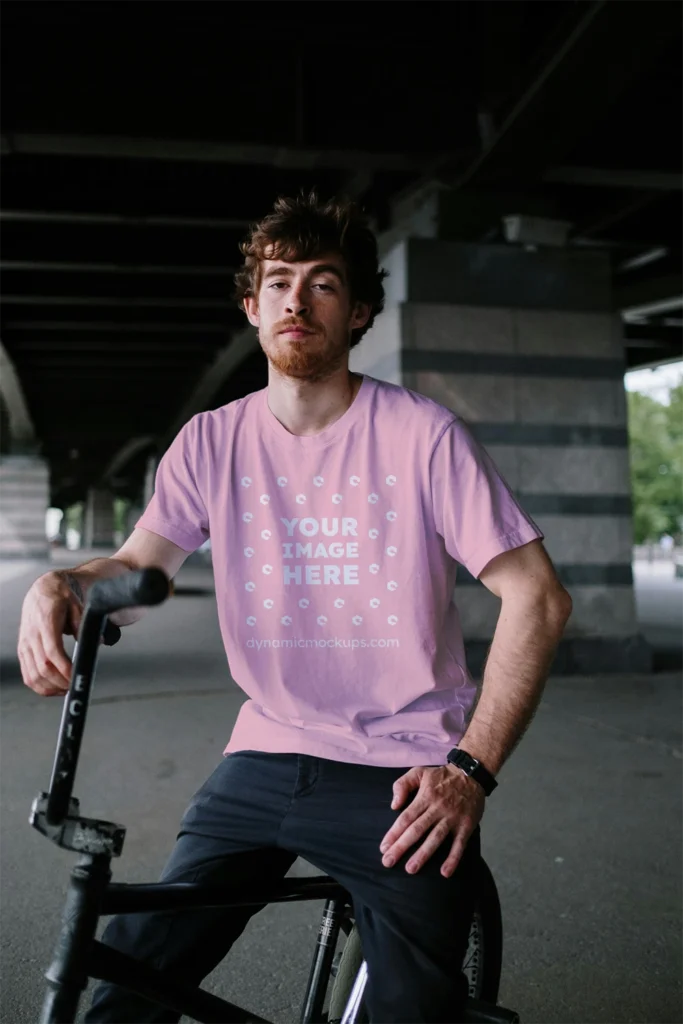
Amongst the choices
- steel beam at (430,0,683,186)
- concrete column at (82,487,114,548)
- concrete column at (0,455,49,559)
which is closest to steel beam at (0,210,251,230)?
steel beam at (430,0,683,186)

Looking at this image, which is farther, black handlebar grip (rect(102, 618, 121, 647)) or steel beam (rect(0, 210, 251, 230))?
steel beam (rect(0, 210, 251, 230))

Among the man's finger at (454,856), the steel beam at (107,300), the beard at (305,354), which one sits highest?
the steel beam at (107,300)

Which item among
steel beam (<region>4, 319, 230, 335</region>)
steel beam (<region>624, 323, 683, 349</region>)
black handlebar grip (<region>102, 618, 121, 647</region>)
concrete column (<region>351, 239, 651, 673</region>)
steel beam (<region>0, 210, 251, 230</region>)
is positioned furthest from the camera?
steel beam (<region>624, 323, 683, 349</region>)

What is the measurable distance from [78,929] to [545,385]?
8.76 metres

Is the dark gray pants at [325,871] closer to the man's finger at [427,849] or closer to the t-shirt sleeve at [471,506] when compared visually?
the man's finger at [427,849]

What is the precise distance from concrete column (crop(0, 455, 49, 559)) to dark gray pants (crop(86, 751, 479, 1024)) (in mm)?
44301

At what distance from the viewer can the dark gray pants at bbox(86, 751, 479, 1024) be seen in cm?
167

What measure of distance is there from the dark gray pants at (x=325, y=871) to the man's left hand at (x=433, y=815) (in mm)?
32

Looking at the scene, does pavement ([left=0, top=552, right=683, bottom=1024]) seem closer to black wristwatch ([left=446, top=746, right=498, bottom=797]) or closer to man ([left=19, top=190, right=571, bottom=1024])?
man ([left=19, top=190, right=571, bottom=1024])

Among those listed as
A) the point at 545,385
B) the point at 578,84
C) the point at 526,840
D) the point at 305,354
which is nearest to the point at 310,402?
the point at 305,354

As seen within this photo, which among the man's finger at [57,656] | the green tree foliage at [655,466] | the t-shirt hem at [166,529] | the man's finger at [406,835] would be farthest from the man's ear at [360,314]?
the green tree foliage at [655,466]

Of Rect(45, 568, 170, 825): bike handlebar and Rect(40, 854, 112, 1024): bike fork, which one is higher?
Rect(45, 568, 170, 825): bike handlebar

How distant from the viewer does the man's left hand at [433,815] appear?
1.72 m

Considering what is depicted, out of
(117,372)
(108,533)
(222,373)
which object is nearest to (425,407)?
(222,373)
